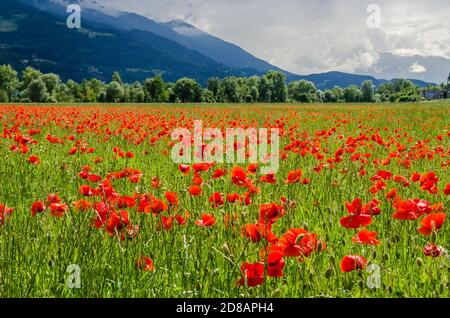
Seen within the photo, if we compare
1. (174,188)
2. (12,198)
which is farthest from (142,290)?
(12,198)

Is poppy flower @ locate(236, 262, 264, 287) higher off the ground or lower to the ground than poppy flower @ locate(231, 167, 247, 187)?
lower

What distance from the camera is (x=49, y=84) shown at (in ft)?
326

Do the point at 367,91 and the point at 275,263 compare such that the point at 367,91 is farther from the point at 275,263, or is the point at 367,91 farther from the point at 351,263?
the point at 275,263

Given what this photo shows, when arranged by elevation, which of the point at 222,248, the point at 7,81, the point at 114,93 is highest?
the point at 7,81

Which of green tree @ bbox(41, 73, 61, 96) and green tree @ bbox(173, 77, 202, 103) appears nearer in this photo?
green tree @ bbox(41, 73, 61, 96)

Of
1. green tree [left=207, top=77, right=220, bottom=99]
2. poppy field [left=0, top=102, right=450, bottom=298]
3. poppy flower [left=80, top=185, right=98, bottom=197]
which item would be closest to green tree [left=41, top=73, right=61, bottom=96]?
green tree [left=207, top=77, right=220, bottom=99]

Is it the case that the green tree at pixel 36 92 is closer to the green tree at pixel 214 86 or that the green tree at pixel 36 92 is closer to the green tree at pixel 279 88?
the green tree at pixel 214 86

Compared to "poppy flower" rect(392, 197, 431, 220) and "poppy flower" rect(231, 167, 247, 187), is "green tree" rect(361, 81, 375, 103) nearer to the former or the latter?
"poppy flower" rect(231, 167, 247, 187)

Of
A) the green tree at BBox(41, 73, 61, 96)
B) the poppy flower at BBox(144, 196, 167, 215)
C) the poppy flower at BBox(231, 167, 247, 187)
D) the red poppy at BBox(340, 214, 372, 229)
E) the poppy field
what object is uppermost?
the green tree at BBox(41, 73, 61, 96)

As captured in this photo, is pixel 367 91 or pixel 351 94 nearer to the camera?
pixel 367 91

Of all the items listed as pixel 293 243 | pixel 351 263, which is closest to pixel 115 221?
pixel 293 243

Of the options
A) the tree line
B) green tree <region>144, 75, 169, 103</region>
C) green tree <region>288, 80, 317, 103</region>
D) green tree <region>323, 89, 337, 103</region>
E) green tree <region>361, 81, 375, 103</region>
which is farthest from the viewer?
green tree <region>323, 89, 337, 103</region>

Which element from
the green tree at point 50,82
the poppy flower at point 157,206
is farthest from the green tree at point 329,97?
the poppy flower at point 157,206
